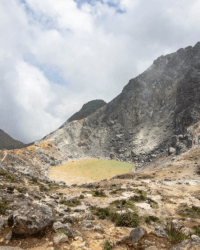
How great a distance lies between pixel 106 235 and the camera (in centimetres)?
699

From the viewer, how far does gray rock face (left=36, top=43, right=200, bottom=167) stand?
48.5 metres

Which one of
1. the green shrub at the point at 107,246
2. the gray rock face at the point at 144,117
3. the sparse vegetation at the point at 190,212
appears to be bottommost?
the green shrub at the point at 107,246

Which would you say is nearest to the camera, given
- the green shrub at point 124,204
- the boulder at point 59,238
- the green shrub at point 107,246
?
the green shrub at point 107,246

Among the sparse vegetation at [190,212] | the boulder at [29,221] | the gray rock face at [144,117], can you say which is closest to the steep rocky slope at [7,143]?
the gray rock face at [144,117]

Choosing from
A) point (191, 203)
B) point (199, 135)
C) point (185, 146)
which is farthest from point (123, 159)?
point (191, 203)

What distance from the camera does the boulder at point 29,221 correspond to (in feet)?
19.0

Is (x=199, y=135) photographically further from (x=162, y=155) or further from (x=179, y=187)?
(x=179, y=187)

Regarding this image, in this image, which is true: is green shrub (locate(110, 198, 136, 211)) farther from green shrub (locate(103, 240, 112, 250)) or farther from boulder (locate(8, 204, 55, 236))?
boulder (locate(8, 204, 55, 236))

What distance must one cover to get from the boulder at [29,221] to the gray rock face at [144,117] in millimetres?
41343

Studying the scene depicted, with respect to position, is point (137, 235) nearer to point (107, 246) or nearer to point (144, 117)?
point (107, 246)

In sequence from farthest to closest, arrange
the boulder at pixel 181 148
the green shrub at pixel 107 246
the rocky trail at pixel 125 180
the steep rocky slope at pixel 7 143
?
the steep rocky slope at pixel 7 143
the boulder at pixel 181 148
the rocky trail at pixel 125 180
the green shrub at pixel 107 246

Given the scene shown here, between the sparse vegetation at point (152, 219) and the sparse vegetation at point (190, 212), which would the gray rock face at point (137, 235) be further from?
the sparse vegetation at point (190, 212)

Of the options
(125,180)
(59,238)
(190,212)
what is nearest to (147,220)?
(190,212)

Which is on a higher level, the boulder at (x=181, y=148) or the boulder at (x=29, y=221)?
the boulder at (x=181, y=148)
